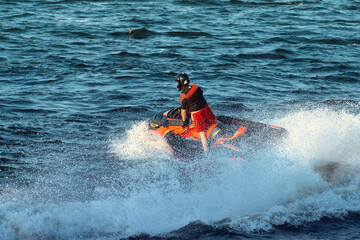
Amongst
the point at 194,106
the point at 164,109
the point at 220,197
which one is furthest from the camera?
the point at 164,109

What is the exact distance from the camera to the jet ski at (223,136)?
32.8 feet

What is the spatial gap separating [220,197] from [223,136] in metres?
2.13

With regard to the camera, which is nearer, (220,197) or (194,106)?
(220,197)

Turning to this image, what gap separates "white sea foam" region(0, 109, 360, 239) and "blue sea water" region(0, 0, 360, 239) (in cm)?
3

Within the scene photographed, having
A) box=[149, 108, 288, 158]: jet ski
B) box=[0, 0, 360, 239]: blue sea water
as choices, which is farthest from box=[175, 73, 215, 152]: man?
box=[0, 0, 360, 239]: blue sea water

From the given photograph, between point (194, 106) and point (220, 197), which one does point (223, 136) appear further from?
point (220, 197)

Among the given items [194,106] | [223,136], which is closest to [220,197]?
[223,136]

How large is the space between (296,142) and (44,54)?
45.2 ft

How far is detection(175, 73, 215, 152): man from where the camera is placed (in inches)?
400

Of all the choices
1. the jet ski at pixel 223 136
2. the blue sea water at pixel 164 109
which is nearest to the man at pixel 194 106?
the jet ski at pixel 223 136

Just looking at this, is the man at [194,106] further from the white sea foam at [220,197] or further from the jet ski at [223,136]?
the white sea foam at [220,197]

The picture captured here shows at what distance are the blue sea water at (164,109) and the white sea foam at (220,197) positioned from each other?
0.03 metres

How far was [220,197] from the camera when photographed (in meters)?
8.41

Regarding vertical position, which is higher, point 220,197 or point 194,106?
point 194,106
